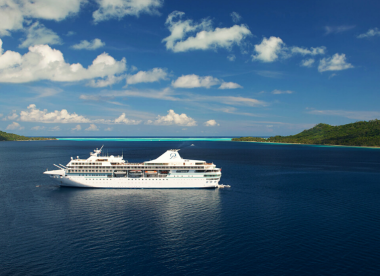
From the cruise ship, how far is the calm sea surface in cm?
354

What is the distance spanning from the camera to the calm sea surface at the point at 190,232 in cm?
2603

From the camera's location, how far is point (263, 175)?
82938mm

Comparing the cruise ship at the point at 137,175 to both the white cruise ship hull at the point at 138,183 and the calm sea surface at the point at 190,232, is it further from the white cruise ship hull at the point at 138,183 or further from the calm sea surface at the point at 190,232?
the calm sea surface at the point at 190,232

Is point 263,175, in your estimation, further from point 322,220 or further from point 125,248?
point 125,248

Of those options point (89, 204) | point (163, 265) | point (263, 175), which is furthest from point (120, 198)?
point (263, 175)

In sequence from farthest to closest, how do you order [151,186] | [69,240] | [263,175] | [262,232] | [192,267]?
[263,175]
[151,186]
[262,232]
[69,240]
[192,267]

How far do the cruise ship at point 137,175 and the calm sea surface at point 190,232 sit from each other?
3.54 meters

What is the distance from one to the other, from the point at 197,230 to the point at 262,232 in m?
9.59

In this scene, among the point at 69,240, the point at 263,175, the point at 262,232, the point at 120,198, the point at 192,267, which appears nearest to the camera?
the point at 192,267

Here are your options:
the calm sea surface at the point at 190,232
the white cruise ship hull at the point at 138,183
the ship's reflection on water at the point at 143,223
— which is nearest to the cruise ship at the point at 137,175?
the white cruise ship hull at the point at 138,183

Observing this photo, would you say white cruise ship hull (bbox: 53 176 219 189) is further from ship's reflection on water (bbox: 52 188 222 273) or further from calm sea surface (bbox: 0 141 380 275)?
ship's reflection on water (bbox: 52 188 222 273)

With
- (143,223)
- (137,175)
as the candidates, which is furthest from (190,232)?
(137,175)

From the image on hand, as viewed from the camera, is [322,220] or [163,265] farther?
[322,220]

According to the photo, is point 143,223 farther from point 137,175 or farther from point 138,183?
point 137,175
